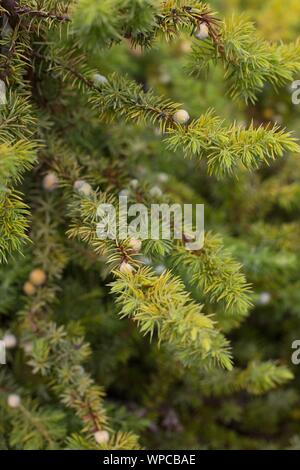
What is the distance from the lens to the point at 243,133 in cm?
54

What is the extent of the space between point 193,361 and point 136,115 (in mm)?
276

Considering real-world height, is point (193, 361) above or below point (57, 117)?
below

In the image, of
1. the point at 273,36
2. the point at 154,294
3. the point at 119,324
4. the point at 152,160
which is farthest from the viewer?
the point at 273,36

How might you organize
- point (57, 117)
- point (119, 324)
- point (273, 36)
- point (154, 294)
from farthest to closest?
point (273, 36)
point (119, 324)
point (57, 117)
point (154, 294)

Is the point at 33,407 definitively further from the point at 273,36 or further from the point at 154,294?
the point at 273,36

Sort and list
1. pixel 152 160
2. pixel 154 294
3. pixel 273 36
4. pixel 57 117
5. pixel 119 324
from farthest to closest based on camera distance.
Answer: pixel 273 36, pixel 152 160, pixel 119 324, pixel 57 117, pixel 154 294

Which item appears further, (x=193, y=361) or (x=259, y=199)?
(x=259, y=199)

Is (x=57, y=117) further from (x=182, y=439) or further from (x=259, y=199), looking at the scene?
(x=182, y=439)

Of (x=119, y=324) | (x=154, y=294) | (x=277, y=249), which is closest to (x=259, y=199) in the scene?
(x=277, y=249)

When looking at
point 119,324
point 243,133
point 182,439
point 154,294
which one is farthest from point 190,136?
point 182,439

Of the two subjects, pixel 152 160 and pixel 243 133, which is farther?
pixel 152 160

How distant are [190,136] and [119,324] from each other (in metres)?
0.36

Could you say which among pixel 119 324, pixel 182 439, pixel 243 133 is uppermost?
pixel 243 133

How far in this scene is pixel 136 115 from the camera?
0.58 metres
